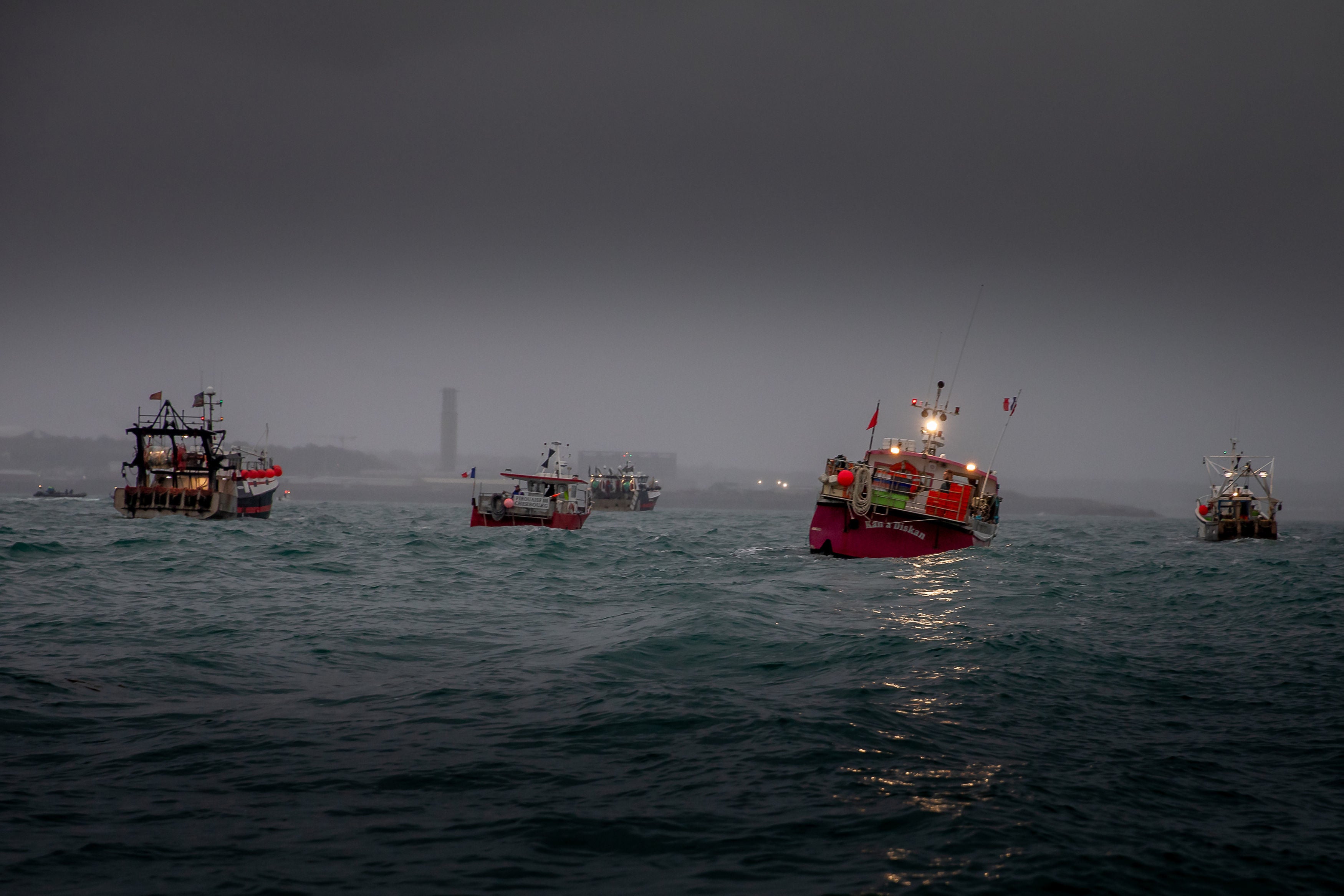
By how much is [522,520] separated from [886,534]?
28.5 m

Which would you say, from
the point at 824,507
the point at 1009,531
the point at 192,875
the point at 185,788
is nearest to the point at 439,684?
the point at 185,788

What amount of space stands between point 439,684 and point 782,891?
7.25 m

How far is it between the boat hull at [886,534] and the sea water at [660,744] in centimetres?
1228

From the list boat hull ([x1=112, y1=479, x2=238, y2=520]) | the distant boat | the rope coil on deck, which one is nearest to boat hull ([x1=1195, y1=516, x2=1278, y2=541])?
the rope coil on deck

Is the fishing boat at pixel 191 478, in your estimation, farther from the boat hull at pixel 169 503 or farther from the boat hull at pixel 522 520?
the boat hull at pixel 522 520

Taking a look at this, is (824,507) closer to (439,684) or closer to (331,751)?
(439,684)

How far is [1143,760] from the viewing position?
341 inches

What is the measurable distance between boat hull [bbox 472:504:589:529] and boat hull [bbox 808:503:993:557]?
24207 mm

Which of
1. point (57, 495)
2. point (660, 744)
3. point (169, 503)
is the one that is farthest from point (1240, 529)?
point (57, 495)

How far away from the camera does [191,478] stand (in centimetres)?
6300

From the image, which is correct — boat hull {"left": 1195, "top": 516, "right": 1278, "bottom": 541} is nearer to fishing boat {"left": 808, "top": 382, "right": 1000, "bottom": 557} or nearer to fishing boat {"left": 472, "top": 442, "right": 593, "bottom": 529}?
fishing boat {"left": 808, "top": 382, "right": 1000, "bottom": 557}

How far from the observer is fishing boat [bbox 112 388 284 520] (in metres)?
59.1

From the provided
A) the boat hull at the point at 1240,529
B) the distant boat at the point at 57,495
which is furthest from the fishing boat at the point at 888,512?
the distant boat at the point at 57,495

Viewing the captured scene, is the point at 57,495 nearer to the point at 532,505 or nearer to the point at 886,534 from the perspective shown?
the point at 532,505
